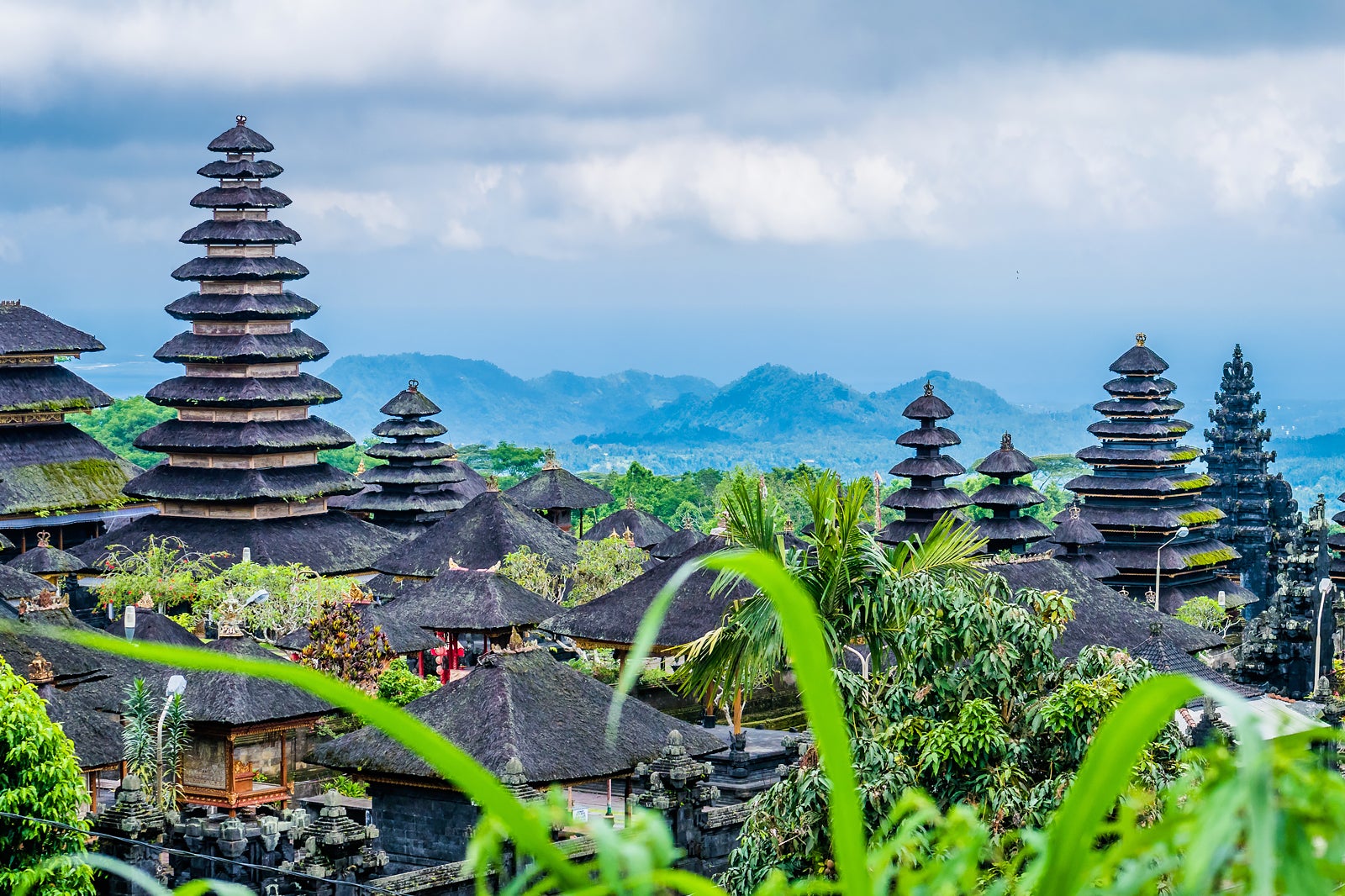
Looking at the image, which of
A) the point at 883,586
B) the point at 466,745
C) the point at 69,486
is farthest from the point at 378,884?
the point at 69,486

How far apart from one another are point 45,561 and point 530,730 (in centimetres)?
2062

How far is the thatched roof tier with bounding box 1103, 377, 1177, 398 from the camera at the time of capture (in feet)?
157

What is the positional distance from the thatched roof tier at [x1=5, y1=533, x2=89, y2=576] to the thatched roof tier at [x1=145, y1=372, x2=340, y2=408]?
20.0ft

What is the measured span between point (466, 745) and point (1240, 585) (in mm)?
32214

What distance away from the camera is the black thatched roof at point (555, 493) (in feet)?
168

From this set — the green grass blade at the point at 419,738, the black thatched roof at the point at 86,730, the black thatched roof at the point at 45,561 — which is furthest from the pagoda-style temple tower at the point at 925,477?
the green grass blade at the point at 419,738

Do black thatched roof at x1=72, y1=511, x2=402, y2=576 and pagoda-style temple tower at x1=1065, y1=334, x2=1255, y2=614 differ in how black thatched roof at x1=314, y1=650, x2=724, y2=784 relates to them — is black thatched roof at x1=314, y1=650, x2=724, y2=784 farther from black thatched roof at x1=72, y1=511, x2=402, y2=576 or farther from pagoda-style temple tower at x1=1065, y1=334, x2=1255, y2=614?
pagoda-style temple tower at x1=1065, y1=334, x2=1255, y2=614

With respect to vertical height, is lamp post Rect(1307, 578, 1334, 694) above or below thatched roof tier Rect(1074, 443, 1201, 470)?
below

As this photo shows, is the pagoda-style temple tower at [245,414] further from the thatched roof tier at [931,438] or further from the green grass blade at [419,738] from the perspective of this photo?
the green grass blade at [419,738]

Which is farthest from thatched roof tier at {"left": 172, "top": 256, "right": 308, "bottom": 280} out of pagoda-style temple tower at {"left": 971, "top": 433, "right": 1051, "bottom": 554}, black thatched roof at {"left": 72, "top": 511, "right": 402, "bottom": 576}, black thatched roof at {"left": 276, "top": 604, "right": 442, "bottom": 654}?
pagoda-style temple tower at {"left": 971, "top": 433, "right": 1051, "bottom": 554}

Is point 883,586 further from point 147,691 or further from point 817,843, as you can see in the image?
point 147,691

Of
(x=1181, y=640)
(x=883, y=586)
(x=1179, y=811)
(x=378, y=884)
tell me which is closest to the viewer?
(x=1179, y=811)

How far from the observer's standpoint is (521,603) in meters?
32.4

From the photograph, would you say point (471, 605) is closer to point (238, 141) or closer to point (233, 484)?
point (233, 484)
